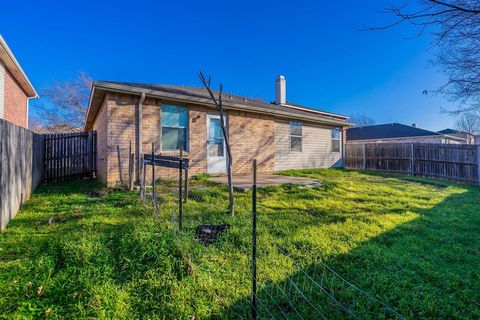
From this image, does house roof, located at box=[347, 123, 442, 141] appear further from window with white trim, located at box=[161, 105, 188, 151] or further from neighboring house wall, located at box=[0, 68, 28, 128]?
neighboring house wall, located at box=[0, 68, 28, 128]

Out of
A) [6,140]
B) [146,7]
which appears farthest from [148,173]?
[146,7]

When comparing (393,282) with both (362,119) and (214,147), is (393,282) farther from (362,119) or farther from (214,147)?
(362,119)

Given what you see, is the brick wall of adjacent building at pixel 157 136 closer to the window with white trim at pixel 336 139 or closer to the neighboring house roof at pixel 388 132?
the window with white trim at pixel 336 139

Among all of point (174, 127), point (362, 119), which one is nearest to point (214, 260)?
point (174, 127)

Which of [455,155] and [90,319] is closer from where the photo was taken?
[90,319]

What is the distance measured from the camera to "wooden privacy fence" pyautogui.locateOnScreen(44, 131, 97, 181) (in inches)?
347

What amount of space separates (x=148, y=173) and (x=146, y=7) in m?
8.27

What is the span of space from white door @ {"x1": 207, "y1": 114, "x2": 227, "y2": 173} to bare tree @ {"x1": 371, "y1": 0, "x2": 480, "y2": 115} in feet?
21.0

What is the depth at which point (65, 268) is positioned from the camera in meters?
2.41

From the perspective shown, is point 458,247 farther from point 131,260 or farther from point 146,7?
point 146,7

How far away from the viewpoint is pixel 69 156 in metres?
9.17

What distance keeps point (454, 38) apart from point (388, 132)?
991 inches

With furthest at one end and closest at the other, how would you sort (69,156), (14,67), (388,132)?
(388,132), (14,67), (69,156)

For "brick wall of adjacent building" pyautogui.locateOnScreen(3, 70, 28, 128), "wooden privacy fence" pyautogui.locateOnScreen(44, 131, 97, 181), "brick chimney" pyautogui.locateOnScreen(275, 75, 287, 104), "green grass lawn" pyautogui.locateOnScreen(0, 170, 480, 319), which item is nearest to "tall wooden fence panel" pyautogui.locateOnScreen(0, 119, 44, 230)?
"green grass lawn" pyautogui.locateOnScreen(0, 170, 480, 319)
